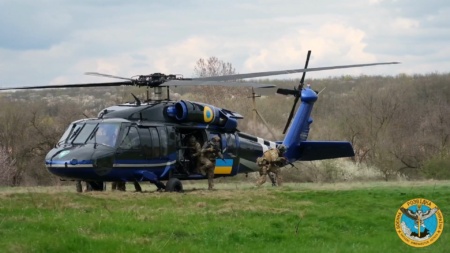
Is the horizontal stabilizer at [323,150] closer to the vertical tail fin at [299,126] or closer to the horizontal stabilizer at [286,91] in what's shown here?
the vertical tail fin at [299,126]

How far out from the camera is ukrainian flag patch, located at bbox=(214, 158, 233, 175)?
987 inches

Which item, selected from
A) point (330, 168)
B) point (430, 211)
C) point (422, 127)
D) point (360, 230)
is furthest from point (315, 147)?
point (422, 127)

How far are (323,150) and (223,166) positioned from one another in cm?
508

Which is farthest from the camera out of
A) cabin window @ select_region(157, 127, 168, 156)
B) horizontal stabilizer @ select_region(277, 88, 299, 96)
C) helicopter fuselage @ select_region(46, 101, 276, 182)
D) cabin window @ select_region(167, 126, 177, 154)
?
horizontal stabilizer @ select_region(277, 88, 299, 96)

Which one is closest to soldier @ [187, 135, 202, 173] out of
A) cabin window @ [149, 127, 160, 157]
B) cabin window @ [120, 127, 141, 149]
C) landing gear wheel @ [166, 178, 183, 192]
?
landing gear wheel @ [166, 178, 183, 192]

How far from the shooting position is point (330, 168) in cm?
4069

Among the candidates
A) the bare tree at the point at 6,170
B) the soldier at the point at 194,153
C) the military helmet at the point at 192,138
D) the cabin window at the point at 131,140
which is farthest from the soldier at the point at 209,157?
the bare tree at the point at 6,170

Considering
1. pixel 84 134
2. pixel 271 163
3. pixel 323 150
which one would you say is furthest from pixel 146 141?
pixel 323 150

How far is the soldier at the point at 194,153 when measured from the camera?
24391 millimetres

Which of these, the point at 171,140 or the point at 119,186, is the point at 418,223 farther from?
the point at 119,186

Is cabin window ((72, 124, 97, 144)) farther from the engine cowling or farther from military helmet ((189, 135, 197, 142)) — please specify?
military helmet ((189, 135, 197, 142))

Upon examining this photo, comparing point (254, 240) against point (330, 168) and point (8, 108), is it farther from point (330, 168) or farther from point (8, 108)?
point (8, 108)

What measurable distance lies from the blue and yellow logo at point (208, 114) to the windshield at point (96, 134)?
290cm

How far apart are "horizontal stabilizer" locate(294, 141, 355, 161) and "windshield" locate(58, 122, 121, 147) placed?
8993 millimetres
